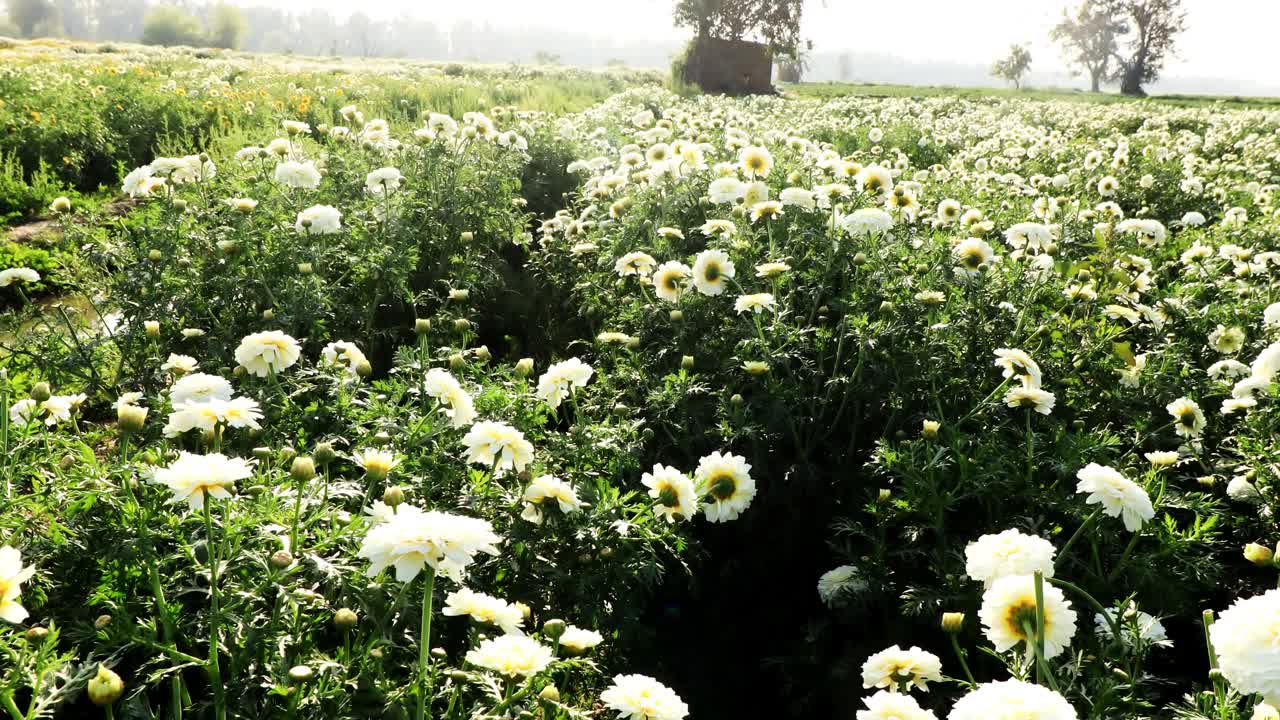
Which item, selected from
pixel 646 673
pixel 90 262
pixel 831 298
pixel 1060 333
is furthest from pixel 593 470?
pixel 90 262

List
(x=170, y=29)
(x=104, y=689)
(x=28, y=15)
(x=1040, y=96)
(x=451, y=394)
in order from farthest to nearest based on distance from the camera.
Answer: (x=28, y=15) < (x=170, y=29) < (x=1040, y=96) < (x=451, y=394) < (x=104, y=689)

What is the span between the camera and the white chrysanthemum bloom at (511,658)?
1.55 meters

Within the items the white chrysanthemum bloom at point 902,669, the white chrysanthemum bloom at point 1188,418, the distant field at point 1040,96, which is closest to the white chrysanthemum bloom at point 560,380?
the white chrysanthemum bloom at point 902,669

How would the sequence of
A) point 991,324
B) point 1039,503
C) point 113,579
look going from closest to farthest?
point 113,579, point 1039,503, point 991,324

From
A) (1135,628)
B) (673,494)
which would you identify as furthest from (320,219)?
(1135,628)

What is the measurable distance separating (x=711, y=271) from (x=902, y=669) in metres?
2.15

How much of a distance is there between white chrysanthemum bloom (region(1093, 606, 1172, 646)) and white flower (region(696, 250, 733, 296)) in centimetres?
199

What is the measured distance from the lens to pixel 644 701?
60.9 inches

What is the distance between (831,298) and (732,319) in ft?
1.45

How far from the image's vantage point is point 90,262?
408 cm

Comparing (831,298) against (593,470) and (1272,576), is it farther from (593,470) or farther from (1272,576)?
(1272,576)

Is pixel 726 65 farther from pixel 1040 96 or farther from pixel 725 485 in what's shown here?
pixel 725 485

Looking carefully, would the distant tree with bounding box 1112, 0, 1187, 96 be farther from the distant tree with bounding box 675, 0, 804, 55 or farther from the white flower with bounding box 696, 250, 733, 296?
the white flower with bounding box 696, 250, 733, 296

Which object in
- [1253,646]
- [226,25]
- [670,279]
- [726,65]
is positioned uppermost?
[226,25]
